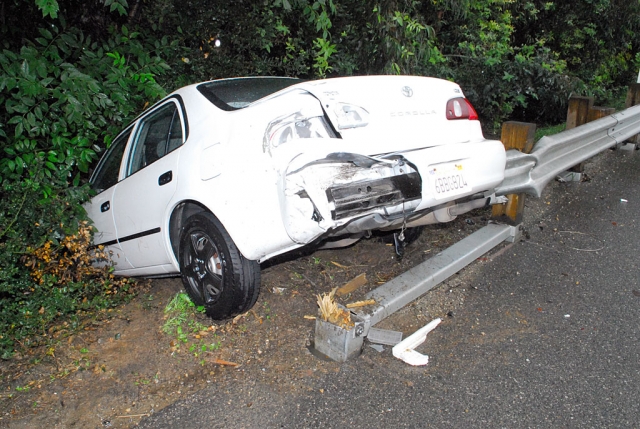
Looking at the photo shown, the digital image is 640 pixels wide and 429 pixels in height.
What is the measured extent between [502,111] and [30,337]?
27.2 feet

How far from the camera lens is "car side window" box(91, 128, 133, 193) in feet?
16.4

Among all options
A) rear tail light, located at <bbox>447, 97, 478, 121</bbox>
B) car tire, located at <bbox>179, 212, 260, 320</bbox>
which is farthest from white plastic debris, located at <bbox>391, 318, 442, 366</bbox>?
rear tail light, located at <bbox>447, 97, 478, 121</bbox>

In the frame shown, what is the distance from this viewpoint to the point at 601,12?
12.2 m

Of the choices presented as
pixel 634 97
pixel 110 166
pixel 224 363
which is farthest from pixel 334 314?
pixel 634 97

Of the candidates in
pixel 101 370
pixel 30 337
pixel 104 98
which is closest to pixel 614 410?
pixel 101 370

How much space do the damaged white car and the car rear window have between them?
0.05ft

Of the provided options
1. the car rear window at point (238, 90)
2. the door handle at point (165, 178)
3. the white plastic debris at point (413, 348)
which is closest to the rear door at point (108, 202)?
the door handle at point (165, 178)

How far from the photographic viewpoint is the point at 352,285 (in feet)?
14.4

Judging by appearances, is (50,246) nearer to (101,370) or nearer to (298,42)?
(101,370)

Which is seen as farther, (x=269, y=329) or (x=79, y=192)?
(x=79, y=192)

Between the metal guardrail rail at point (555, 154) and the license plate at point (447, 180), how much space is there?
1001mm

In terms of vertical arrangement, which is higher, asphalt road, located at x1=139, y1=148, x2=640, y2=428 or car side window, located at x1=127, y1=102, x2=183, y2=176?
car side window, located at x1=127, y1=102, x2=183, y2=176

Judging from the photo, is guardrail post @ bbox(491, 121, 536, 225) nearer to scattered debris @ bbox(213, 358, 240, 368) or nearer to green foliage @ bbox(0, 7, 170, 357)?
scattered debris @ bbox(213, 358, 240, 368)

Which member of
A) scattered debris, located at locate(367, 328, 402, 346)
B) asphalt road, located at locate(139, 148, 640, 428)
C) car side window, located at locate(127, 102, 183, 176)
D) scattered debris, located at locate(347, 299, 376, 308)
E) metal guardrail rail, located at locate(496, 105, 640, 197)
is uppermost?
car side window, located at locate(127, 102, 183, 176)
